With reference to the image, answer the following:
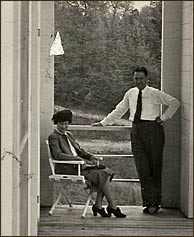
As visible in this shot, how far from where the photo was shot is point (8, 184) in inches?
49.5

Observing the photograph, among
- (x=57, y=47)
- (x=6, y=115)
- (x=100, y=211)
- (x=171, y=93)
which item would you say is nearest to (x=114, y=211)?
(x=100, y=211)

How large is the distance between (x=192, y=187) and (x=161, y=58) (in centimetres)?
49

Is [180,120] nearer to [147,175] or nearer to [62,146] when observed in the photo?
[147,175]

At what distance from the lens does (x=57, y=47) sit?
2619mm

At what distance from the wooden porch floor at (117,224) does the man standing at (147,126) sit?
7cm

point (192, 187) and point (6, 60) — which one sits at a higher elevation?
point (6, 60)

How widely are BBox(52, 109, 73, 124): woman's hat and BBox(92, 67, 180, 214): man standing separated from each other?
121 mm

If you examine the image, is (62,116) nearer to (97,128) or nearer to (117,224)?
(97,128)


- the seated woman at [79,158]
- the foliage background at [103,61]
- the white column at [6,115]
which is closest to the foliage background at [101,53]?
the foliage background at [103,61]

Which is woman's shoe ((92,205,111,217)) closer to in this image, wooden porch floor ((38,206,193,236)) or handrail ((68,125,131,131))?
wooden porch floor ((38,206,193,236))

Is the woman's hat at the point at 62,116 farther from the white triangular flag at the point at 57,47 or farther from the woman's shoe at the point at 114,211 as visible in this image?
the woman's shoe at the point at 114,211

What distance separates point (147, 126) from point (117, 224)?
1.27 ft

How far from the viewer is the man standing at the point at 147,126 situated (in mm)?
2619

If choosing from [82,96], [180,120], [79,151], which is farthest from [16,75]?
[180,120]
